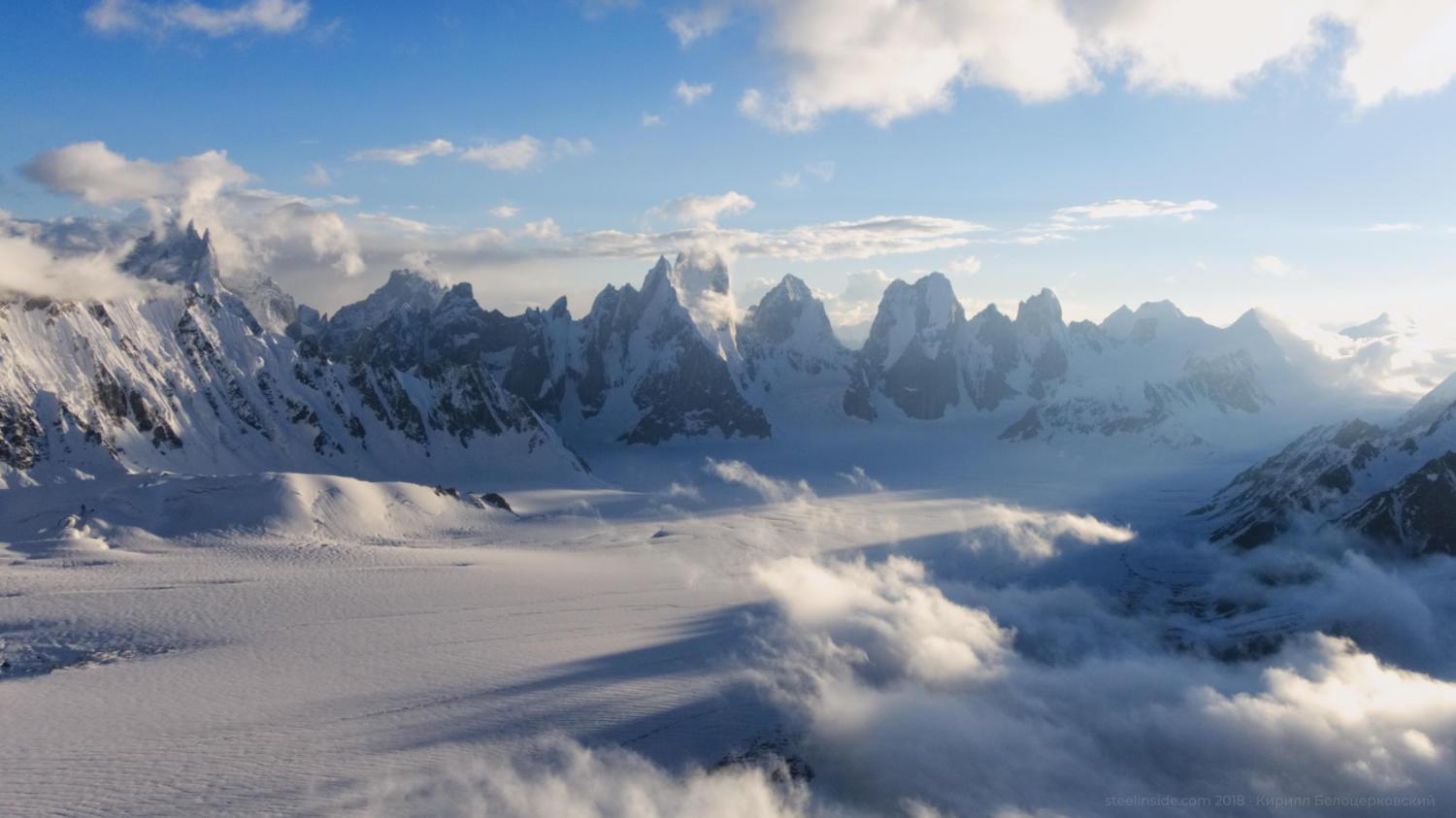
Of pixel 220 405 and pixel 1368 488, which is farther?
pixel 220 405

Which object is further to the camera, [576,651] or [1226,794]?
[576,651]

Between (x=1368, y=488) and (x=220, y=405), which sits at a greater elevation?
(x=220, y=405)

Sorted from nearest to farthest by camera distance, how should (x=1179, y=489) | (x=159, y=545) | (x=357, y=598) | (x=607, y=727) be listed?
(x=607, y=727) < (x=357, y=598) < (x=159, y=545) < (x=1179, y=489)

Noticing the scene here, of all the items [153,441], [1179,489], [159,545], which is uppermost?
[153,441]

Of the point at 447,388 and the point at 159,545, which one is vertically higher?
the point at 447,388

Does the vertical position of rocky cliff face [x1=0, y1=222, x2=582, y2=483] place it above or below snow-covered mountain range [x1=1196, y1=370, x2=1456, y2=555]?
above

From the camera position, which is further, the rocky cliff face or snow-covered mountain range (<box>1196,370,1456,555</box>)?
the rocky cliff face

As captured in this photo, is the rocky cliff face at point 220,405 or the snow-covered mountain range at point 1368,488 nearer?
the snow-covered mountain range at point 1368,488

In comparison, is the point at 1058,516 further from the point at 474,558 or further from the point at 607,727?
the point at 607,727

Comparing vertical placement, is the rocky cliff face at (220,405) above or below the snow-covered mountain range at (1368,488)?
above

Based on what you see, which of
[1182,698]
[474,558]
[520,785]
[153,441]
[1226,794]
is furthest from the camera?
[153,441]

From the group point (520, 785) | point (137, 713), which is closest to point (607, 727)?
point (520, 785)
